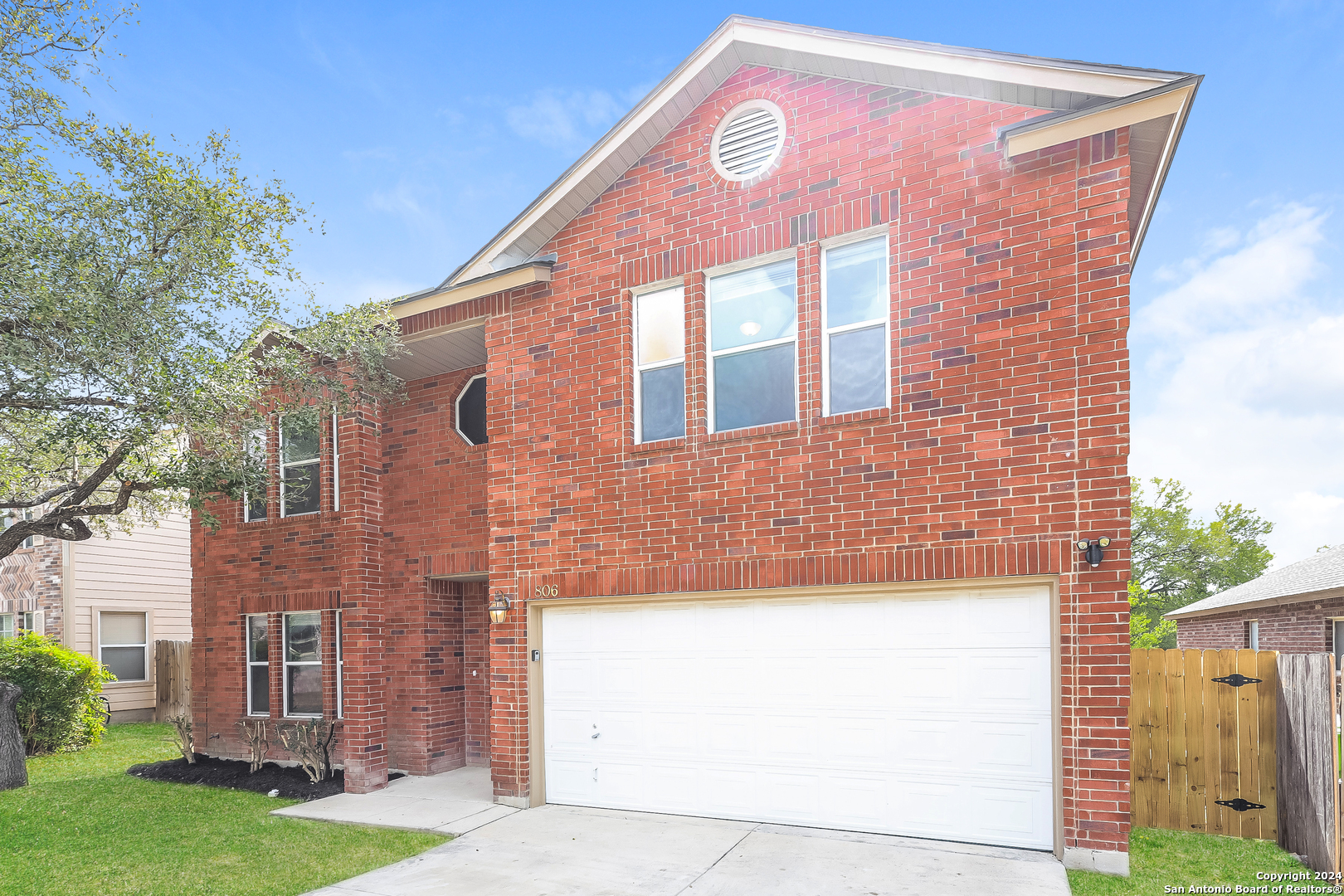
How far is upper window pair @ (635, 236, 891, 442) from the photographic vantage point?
24.9ft

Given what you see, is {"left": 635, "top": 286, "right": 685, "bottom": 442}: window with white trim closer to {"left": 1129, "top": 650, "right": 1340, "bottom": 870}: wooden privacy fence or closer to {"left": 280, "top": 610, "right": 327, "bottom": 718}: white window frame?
{"left": 1129, "top": 650, "right": 1340, "bottom": 870}: wooden privacy fence

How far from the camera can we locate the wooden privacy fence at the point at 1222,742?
686 cm

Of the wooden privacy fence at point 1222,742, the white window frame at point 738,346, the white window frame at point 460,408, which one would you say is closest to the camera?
the wooden privacy fence at point 1222,742

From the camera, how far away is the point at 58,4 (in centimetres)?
770

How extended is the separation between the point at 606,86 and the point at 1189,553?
3939cm

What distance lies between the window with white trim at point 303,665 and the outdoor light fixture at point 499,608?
4235 millimetres

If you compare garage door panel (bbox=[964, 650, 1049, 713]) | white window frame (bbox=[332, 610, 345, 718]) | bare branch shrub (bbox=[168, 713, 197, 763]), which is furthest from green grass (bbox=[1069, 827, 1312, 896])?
bare branch shrub (bbox=[168, 713, 197, 763])

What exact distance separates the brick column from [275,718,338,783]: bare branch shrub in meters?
0.26

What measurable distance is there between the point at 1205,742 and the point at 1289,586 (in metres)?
10.9

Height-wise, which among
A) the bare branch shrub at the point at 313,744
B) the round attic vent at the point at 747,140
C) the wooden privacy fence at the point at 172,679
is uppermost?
the round attic vent at the point at 747,140

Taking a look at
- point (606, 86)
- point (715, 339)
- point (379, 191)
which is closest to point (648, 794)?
point (715, 339)

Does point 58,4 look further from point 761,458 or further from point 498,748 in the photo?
point 498,748

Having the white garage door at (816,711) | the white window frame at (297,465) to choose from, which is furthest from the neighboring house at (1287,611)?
the white window frame at (297,465)

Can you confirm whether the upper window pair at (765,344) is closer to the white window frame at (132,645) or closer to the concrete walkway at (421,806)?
the concrete walkway at (421,806)
